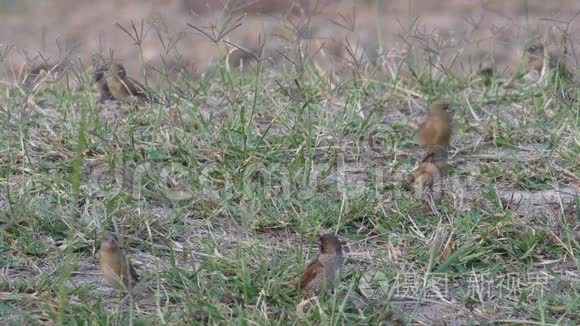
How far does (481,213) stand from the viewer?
425 cm

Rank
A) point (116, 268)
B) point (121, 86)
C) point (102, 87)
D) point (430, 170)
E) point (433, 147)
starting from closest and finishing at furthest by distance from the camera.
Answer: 1. point (116, 268)
2. point (430, 170)
3. point (433, 147)
4. point (121, 86)
5. point (102, 87)

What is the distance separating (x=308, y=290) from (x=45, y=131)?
2.06 meters

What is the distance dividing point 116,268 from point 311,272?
0.72 m

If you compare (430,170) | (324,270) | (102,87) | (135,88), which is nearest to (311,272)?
→ (324,270)

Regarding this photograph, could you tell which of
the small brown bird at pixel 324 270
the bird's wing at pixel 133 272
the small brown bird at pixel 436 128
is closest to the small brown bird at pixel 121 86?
the small brown bird at pixel 436 128

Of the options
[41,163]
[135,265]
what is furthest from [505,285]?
[41,163]

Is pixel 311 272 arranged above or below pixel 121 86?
below

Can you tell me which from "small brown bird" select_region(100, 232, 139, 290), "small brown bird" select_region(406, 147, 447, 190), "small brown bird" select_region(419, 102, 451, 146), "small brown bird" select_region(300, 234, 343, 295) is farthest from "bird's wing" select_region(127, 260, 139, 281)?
"small brown bird" select_region(419, 102, 451, 146)

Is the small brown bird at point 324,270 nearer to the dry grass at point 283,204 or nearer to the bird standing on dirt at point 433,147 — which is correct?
the dry grass at point 283,204

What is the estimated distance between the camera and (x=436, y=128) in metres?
4.59

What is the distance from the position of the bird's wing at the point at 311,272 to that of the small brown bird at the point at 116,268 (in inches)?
24.9

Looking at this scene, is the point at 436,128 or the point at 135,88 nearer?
the point at 436,128

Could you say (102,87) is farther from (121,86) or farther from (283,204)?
(283,204)

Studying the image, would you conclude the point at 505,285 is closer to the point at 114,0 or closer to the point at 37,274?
the point at 37,274
